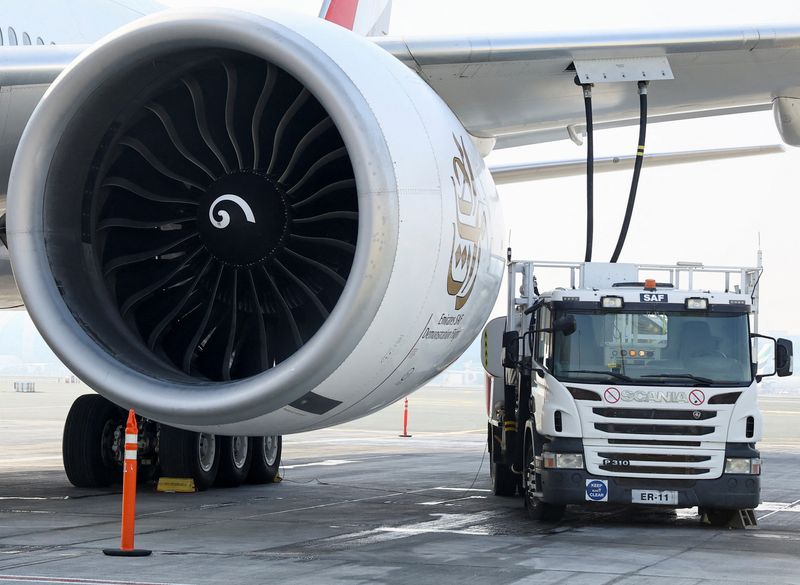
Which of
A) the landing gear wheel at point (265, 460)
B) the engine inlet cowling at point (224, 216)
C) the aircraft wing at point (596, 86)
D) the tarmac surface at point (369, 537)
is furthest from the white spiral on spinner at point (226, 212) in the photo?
the landing gear wheel at point (265, 460)

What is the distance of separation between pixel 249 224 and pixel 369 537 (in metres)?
2.84

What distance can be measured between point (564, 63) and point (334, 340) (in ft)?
10.5

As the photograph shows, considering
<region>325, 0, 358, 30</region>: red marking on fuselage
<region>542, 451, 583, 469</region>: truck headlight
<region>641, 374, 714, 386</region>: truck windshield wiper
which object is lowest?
<region>542, 451, 583, 469</region>: truck headlight

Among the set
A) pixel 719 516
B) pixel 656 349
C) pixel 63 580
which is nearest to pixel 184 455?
pixel 656 349

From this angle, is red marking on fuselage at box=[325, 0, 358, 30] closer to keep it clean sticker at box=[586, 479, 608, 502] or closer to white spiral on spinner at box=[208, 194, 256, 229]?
keep it clean sticker at box=[586, 479, 608, 502]

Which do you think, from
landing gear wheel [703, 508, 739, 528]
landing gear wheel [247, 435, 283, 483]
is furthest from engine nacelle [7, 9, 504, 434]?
landing gear wheel [247, 435, 283, 483]

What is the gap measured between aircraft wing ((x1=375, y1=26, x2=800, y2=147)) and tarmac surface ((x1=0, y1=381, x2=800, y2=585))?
319 centimetres

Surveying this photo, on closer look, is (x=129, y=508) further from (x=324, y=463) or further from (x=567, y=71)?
(x=324, y=463)

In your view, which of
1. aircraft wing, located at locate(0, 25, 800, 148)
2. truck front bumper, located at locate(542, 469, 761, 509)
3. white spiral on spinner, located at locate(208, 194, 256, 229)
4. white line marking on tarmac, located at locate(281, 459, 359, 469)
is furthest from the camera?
white line marking on tarmac, located at locate(281, 459, 359, 469)

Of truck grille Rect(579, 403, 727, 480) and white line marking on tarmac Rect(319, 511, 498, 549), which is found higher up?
truck grille Rect(579, 403, 727, 480)

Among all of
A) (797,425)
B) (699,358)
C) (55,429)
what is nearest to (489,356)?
(699,358)

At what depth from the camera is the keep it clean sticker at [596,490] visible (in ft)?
35.4

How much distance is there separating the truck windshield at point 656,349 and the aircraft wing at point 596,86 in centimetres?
165

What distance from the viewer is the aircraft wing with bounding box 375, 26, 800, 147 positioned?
9.13 meters
